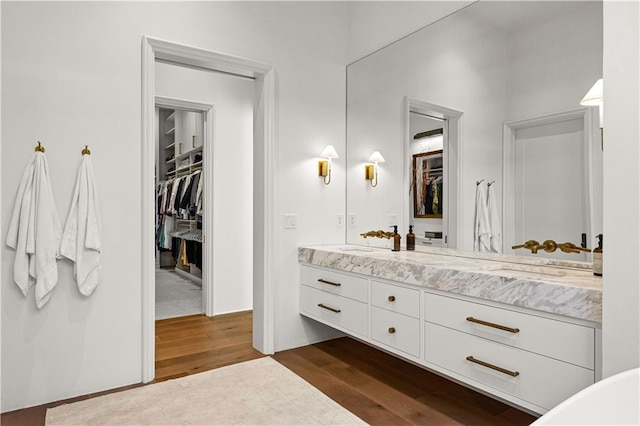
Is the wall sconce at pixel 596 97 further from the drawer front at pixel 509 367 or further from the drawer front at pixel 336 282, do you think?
the drawer front at pixel 336 282

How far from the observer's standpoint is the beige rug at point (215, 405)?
2127 millimetres

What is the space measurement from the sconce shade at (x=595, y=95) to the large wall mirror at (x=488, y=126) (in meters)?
0.02

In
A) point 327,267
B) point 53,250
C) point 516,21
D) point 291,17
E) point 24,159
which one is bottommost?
point 327,267

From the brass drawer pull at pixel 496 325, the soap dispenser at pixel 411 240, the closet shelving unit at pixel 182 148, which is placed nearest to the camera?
the brass drawer pull at pixel 496 325

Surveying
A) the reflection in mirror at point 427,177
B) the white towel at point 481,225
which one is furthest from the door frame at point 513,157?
the reflection in mirror at point 427,177

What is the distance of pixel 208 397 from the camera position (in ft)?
7.82

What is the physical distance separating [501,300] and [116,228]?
2.24 meters

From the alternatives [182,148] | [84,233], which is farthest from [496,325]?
[182,148]

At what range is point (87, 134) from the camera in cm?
244

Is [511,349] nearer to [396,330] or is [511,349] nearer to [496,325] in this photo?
[496,325]

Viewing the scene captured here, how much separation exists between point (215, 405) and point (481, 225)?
1.90 metres

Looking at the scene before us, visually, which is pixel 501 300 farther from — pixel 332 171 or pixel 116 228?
pixel 116 228

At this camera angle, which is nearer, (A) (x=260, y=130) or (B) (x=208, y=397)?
(B) (x=208, y=397)

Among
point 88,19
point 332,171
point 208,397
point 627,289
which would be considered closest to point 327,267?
point 332,171
